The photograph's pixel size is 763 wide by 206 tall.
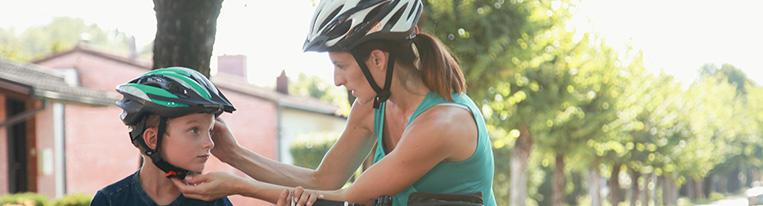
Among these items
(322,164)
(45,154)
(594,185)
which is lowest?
(594,185)

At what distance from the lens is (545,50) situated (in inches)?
736

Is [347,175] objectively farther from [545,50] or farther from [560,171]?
[560,171]

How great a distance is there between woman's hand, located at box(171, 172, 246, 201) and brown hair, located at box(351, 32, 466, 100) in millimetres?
516

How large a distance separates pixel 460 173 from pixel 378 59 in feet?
1.16

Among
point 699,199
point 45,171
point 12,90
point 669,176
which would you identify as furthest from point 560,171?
point 699,199

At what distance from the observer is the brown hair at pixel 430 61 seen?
2.78 m

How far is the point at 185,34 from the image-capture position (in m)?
5.21

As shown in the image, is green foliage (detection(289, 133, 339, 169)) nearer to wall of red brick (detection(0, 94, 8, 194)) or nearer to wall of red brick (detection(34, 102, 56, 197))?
wall of red brick (detection(34, 102, 56, 197))

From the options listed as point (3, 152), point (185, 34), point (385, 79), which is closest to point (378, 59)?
point (385, 79)

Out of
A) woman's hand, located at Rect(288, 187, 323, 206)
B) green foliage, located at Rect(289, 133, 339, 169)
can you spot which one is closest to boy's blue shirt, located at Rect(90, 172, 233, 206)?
woman's hand, located at Rect(288, 187, 323, 206)

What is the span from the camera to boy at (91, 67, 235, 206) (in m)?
2.71

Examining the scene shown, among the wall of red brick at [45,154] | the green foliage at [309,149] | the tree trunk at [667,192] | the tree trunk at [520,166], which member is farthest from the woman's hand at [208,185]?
the tree trunk at [667,192]

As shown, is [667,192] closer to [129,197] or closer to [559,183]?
[559,183]

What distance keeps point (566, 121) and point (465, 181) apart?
2409 cm
